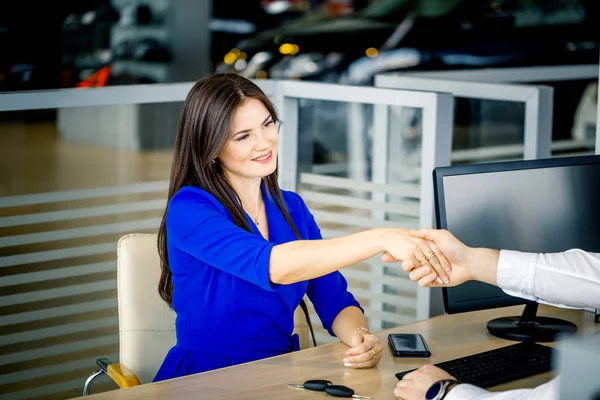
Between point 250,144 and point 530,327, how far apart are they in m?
0.82

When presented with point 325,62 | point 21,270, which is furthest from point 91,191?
point 325,62

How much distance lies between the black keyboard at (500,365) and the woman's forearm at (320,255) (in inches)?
10.5

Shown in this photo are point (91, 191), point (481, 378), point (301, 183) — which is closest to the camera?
point (481, 378)

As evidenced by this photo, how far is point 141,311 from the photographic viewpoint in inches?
97.4

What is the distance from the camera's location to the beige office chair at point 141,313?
246 centimetres

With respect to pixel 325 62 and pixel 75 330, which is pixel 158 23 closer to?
pixel 325 62

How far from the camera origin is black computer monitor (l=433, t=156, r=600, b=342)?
2.34 metres

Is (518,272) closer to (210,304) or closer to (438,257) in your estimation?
(438,257)

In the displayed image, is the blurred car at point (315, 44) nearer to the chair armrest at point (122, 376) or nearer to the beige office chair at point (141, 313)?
the beige office chair at point (141, 313)

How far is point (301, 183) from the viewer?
350cm

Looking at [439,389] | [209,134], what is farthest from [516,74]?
[439,389]

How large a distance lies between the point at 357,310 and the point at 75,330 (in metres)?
1.17

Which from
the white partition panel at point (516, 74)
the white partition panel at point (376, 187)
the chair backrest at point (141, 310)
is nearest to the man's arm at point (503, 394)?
the chair backrest at point (141, 310)

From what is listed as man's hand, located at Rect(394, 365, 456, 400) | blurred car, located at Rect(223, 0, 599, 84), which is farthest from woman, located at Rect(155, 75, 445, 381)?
blurred car, located at Rect(223, 0, 599, 84)
